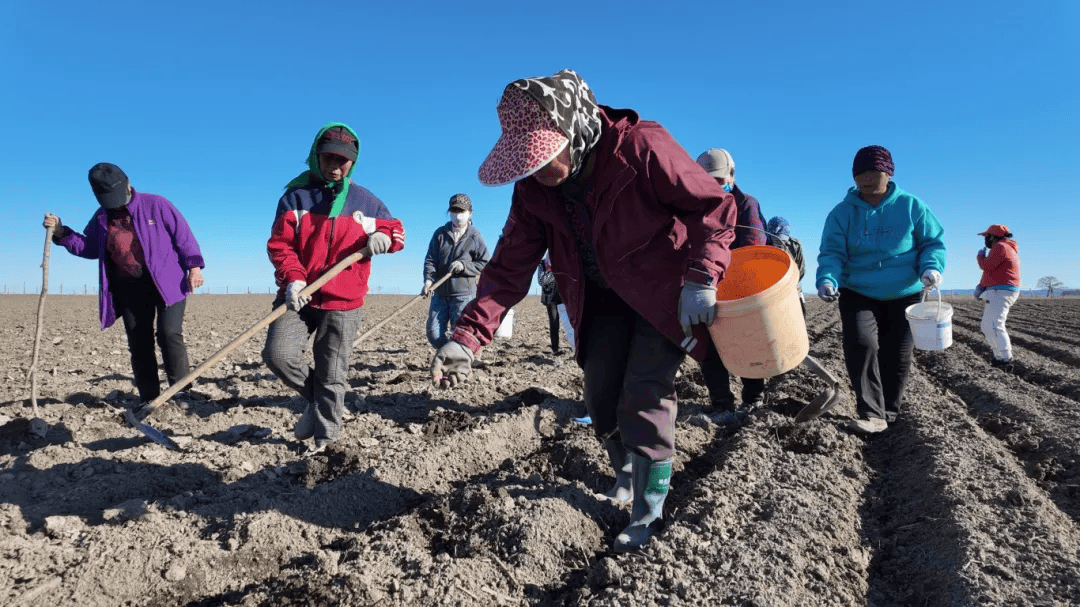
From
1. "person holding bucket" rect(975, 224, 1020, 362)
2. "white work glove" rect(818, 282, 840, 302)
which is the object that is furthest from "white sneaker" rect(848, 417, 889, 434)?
"person holding bucket" rect(975, 224, 1020, 362)

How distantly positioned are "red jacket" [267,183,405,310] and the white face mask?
2.34m

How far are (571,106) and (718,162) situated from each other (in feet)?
7.50

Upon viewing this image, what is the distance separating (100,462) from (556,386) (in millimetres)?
3256

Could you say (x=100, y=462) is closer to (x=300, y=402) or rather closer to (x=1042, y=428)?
(x=300, y=402)

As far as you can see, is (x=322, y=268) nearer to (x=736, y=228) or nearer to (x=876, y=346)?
(x=736, y=228)

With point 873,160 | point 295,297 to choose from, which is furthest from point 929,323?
point 295,297

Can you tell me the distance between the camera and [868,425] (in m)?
3.74

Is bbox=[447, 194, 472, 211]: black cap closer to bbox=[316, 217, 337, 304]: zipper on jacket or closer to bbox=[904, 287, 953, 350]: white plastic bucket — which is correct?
bbox=[316, 217, 337, 304]: zipper on jacket

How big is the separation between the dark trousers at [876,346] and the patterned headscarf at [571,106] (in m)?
2.42

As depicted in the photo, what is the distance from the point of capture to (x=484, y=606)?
1.87 m

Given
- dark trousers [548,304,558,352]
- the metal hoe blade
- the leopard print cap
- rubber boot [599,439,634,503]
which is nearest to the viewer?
the leopard print cap

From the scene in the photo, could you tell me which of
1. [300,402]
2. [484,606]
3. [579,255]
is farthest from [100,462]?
[579,255]

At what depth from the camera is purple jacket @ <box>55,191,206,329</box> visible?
4.06 metres

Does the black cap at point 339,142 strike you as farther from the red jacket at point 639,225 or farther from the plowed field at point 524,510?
the plowed field at point 524,510
